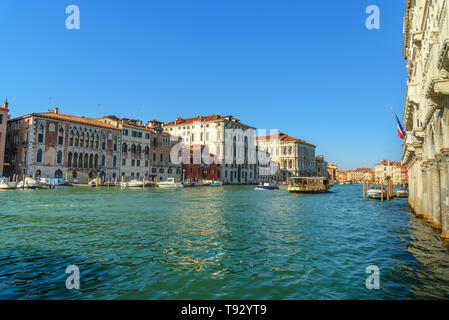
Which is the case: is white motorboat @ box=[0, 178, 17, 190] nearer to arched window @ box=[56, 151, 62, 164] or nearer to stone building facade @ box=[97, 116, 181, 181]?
arched window @ box=[56, 151, 62, 164]

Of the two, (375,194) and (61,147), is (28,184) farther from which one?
(375,194)

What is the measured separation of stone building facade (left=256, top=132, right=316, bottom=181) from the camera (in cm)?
9975

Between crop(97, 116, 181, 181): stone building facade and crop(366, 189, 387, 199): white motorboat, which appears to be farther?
crop(97, 116, 181, 181): stone building facade

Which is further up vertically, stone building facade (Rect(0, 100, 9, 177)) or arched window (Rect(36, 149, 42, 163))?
stone building facade (Rect(0, 100, 9, 177))

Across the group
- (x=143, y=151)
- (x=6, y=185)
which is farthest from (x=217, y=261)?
(x=143, y=151)

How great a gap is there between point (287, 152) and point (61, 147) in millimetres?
72579

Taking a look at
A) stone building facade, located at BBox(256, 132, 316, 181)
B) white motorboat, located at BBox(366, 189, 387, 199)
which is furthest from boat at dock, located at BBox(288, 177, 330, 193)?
stone building facade, located at BBox(256, 132, 316, 181)

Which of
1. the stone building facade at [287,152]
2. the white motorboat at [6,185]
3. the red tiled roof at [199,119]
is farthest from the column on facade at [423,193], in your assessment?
the stone building facade at [287,152]

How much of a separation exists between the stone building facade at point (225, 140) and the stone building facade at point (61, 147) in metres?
27.1

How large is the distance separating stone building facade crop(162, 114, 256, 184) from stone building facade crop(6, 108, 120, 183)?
27.1m

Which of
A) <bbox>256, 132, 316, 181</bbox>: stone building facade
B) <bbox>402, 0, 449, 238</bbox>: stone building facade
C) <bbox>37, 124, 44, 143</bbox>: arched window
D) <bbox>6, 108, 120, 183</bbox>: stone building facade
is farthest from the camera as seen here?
<bbox>256, 132, 316, 181</bbox>: stone building facade

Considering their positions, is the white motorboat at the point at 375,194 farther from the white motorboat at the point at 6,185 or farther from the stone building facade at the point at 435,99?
the white motorboat at the point at 6,185

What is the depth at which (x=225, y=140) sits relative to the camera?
73.4 m

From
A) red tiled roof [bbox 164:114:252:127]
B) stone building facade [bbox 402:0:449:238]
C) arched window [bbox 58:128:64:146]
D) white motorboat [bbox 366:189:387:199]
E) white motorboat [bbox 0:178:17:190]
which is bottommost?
white motorboat [bbox 366:189:387:199]
